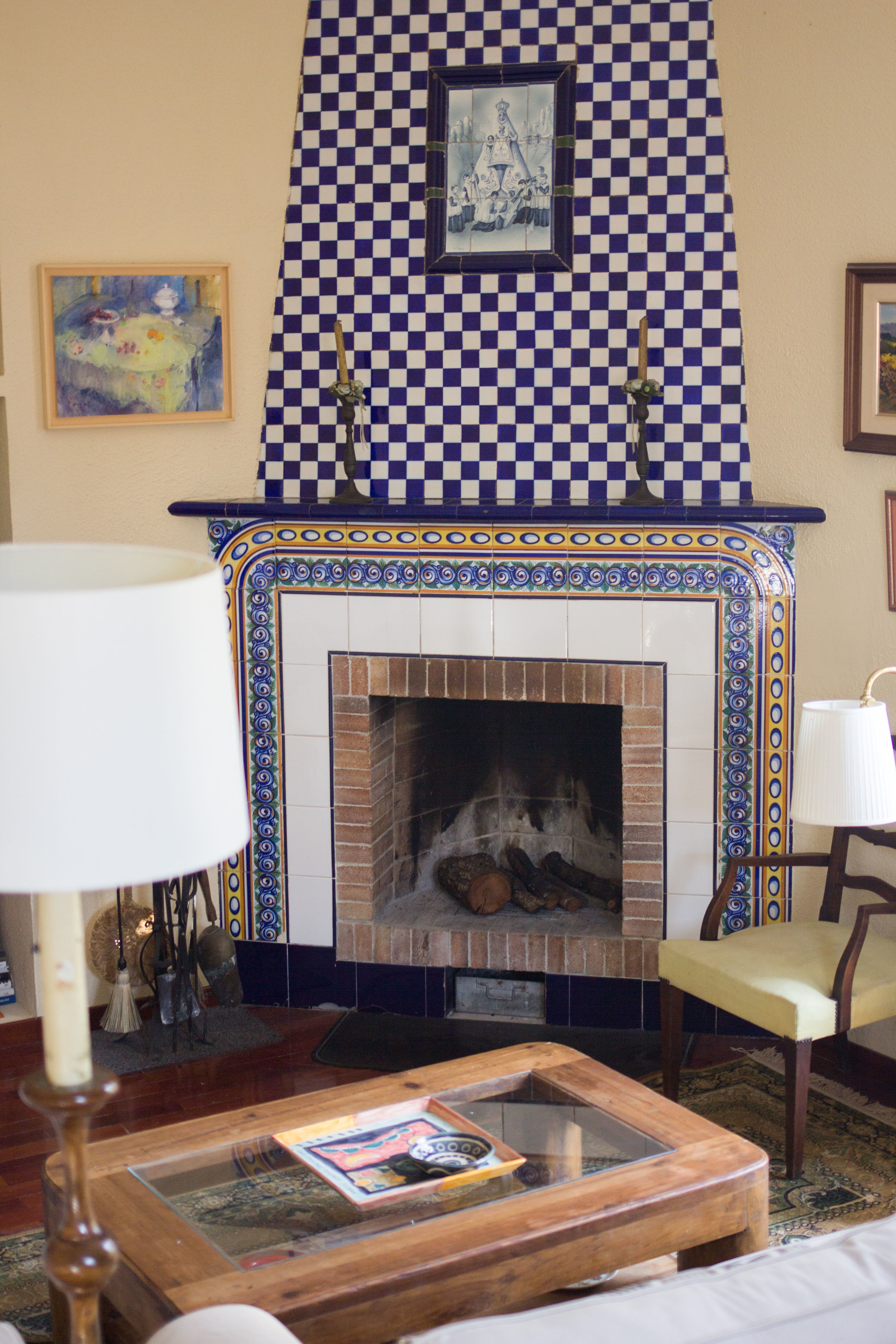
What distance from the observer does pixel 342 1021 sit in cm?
454

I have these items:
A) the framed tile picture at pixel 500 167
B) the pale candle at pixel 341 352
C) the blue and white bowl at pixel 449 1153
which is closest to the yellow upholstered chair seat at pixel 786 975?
the blue and white bowl at pixel 449 1153

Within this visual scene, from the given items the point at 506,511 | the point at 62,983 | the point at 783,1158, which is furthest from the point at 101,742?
the point at 506,511

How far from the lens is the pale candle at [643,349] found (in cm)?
413

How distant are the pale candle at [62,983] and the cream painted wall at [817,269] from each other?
127 inches

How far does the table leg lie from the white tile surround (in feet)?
5.46

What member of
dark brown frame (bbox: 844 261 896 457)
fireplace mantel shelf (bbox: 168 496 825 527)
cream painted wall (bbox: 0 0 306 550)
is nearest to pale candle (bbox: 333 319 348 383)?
cream painted wall (bbox: 0 0 306 550)

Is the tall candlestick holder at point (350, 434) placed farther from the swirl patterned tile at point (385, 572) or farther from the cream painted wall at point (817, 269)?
the cream painted wall at point (817, 269)

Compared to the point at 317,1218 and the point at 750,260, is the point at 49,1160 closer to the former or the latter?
the point at 317,1218

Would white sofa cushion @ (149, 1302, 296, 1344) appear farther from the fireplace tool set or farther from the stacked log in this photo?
the stacked log

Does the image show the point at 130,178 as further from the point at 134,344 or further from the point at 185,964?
the point at 185,964

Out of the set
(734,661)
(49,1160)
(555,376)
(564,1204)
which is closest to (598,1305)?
(564,1204)

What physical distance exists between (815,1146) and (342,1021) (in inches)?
63.0

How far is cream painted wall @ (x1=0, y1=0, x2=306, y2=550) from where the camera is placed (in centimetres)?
428

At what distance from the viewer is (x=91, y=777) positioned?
112cm
